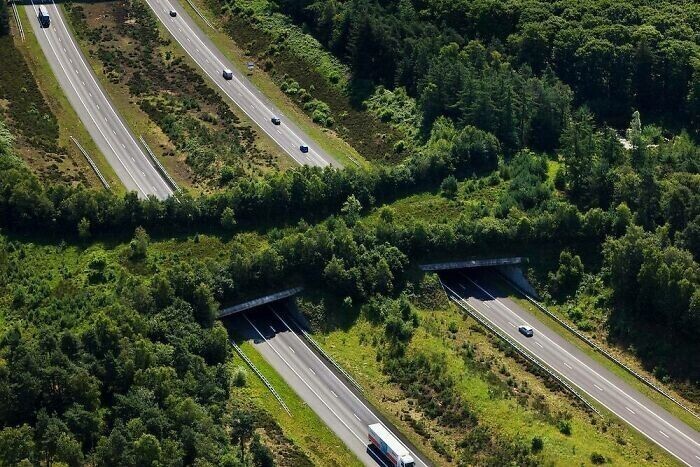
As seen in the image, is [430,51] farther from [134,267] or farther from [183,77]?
[134,267]

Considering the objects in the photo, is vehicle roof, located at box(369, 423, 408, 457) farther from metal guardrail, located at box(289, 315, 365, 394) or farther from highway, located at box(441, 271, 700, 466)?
highway, located at box(441, 271, 700, 466)

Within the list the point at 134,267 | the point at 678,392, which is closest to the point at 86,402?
the point at 134,267

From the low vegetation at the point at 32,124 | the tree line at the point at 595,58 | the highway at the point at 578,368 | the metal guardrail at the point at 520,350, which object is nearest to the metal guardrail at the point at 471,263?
the metal guardrail at the point at 520,350

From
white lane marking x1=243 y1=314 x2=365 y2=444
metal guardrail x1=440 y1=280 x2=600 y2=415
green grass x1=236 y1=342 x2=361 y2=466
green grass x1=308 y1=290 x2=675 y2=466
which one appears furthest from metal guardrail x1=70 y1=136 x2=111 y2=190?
metal guardrail x1=440 y1=280 x2=600 y2=415

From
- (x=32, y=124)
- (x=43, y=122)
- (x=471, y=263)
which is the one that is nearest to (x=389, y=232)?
(x=471, y=263)

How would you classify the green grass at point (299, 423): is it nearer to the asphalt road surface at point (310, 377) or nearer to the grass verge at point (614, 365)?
the asphalt road surface at point (310, 377)

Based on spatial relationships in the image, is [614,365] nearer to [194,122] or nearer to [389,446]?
[389,446]
